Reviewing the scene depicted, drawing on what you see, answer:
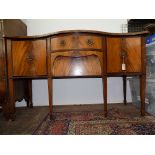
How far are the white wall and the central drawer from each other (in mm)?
671

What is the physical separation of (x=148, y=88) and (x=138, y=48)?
0.37 metres

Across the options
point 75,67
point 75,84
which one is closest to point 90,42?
point 75,67

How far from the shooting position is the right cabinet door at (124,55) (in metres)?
1.33

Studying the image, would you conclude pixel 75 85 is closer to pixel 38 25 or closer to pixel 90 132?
pixel 38 25

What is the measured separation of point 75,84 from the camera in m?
1.94

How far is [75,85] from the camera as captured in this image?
6.38ft

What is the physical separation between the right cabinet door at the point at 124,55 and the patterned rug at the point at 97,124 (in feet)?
1.20

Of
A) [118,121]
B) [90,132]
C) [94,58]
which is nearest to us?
[90,132]

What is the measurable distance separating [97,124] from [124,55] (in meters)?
0.55

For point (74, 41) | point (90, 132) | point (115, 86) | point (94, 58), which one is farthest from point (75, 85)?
point (90, 132)

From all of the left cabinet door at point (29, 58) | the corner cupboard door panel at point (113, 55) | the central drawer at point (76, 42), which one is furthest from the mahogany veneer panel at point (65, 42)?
the corner cupboard door panel at point (113, 55)

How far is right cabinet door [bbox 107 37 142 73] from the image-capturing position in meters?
1.33

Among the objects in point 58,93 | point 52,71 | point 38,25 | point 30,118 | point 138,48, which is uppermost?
point 38,25

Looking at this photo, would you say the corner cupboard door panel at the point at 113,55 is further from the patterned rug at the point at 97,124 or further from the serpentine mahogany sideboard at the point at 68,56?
the patterned rug at the point at 97,124
